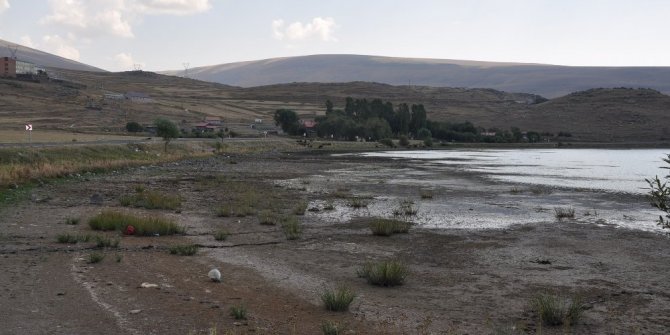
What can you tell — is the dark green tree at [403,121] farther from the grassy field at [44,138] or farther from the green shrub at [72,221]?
the green shrub at [72,221]

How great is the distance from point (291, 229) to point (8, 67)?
6985 inches

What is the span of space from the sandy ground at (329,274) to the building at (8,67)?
165 m

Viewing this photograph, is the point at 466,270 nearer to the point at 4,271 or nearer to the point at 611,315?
the point at 611,315

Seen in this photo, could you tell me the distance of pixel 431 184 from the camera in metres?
42.0

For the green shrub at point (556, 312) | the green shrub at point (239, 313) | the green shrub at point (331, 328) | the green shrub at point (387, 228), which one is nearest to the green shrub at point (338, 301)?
the green shrub at point (331, 328)

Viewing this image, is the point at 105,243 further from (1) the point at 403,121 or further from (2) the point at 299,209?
(1) the point at 403,121

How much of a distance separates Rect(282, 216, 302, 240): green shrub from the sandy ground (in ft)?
0.94

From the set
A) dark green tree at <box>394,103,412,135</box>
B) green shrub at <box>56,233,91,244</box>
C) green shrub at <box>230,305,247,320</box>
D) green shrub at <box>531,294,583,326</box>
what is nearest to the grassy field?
green shrub at <box>56,233,91,244</box>

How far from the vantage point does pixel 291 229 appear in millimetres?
19609

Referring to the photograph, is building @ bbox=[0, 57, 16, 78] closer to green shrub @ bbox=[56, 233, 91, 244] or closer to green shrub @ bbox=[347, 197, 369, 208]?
green shrub @ bbox=[347, 197, 369, 208]

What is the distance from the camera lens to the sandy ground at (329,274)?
10047 mm

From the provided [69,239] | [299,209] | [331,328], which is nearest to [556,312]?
[331,328]

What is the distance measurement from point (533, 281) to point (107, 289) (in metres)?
8.87

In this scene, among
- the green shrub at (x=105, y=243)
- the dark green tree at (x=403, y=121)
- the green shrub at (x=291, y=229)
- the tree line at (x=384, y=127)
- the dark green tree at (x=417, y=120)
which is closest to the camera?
the green shrub at (x=105, y=243)
